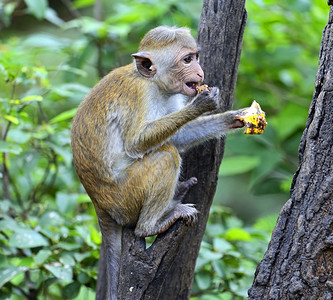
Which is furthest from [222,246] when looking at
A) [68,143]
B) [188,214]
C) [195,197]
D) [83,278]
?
[68,143]

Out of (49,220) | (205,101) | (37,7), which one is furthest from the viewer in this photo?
(37,7)

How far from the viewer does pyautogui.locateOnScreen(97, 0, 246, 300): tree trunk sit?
12.5ft

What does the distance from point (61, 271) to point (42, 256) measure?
22 cm

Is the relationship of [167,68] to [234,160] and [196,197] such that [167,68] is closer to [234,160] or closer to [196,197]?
[196,197]

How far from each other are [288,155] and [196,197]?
307 cm

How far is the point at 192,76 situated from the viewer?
4.32 meters

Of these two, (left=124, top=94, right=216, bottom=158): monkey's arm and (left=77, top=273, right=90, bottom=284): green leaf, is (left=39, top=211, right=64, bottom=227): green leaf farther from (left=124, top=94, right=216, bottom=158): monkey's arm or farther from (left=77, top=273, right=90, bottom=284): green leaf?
(left=124, top=94, right=216, bottom=158): monkey's arm

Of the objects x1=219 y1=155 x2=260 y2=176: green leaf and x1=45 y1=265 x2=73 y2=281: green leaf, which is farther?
x1=219 y1=155 x2=260 y2=176: green leaf

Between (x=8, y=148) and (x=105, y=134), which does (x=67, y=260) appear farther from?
(x=105, y=134)

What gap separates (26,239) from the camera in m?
4.48

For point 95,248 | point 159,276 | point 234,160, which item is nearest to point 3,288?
point 95,248

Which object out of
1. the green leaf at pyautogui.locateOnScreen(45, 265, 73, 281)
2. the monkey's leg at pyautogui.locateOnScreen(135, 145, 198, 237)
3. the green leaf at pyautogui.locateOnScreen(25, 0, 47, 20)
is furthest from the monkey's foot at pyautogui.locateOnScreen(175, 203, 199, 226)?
A: the green leaf at pyautogui.locateOnScreen(25, 0, 47, 20)

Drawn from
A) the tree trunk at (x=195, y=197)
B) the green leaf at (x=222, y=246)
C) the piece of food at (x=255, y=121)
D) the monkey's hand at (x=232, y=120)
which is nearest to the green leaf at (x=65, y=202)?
the tree trunk at (x=195, y=197)

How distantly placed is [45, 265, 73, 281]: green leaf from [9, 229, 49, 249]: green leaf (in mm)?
232
